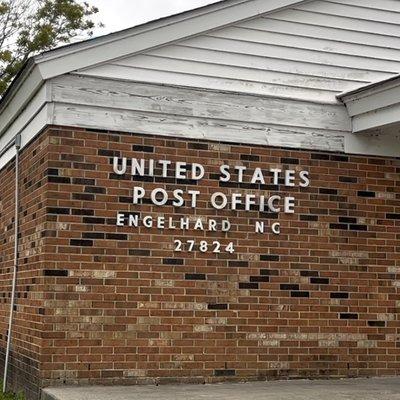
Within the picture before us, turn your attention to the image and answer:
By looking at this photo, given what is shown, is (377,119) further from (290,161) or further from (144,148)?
(144,148)

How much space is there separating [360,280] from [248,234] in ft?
4.68

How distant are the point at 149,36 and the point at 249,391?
3.80m

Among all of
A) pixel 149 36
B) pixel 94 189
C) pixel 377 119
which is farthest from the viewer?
pixel 377 119

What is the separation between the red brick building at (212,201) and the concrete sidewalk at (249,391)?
298 mm

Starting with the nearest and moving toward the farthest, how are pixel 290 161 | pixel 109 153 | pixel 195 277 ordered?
pixel 109 153 < pixel 195 277 < pixel 290 161

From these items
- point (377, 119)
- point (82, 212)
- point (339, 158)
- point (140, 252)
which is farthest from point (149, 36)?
point (377, 119)

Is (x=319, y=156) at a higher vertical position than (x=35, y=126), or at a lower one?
lower

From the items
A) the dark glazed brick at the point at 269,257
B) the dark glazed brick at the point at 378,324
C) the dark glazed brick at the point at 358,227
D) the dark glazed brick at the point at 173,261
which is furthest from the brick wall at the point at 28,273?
the dark glazed brick at the point at 378,324

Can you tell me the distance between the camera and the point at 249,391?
307 inches

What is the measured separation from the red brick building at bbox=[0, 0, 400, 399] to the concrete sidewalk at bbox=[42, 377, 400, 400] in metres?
0.30

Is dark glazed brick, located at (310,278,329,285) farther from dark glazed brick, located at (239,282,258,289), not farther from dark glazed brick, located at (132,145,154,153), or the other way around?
dark glazed brick, located at (132,145,154,153)

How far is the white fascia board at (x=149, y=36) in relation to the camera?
331 inches

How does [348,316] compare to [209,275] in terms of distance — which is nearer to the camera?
[209,275]

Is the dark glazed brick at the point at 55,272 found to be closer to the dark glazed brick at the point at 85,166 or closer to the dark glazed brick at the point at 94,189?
the dark glazed brick at the point at 94,189
